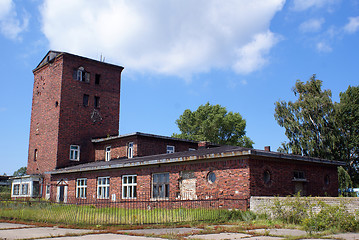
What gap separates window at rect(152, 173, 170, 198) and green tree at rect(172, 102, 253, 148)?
3568 centimetres

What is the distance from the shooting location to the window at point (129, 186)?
79.2 feet

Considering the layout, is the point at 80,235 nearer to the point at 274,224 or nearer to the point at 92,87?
the point at 274,224

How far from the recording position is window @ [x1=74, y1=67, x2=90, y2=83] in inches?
1463

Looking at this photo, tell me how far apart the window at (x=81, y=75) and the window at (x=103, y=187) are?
13.9 meters

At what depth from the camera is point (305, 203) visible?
14.4m

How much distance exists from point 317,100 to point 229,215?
3045 cm

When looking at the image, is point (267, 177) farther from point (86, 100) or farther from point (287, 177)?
point (86, 100)

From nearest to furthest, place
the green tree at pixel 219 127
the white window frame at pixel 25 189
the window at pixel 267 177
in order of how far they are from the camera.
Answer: the window at pixel 267 177 < the white window frame at pixel 25 189 < the green tree at pixel 219 127

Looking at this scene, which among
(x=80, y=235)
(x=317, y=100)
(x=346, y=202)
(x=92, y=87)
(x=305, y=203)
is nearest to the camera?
(x=80, y=235)

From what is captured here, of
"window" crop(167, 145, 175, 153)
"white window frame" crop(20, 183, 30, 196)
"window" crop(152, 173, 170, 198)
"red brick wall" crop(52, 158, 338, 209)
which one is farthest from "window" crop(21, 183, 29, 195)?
"window" crop(152, 173, 170, 198)

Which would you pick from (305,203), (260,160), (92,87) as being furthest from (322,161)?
(92,87)

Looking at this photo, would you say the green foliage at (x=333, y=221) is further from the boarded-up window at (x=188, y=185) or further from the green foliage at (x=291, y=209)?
the boarded-up window at (x=188, y=185)

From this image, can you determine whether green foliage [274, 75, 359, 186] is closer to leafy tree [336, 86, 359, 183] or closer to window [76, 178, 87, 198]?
leafy tree [336, 86, 359, 183]

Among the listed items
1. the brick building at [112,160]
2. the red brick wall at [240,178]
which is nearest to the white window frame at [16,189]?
the brick building at [112,160]
